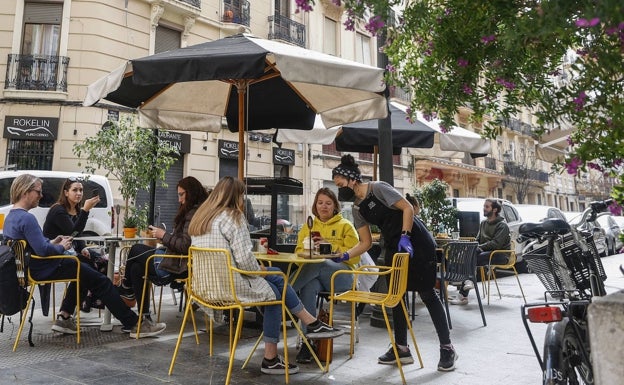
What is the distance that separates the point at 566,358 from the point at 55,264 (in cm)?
424

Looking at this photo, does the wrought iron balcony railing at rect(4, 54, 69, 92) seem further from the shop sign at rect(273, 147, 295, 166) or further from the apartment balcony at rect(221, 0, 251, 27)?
the shop sign at rect(273, 147, 295, 166)

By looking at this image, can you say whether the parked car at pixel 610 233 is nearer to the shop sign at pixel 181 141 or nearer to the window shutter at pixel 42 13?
the shop sign at pixel 181 141

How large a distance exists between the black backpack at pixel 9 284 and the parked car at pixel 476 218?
907cm

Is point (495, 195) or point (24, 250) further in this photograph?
point (495, 195)

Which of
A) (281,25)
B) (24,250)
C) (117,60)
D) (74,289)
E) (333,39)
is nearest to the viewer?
(24,250)

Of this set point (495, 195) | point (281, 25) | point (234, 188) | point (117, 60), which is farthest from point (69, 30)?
point (495, 195)

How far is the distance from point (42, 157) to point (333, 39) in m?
14.2

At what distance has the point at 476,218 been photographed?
11508 millimetres

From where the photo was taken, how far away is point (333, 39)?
23094 millimetres

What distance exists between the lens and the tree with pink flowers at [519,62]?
1813mm

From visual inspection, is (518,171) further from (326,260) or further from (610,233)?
(326,260)

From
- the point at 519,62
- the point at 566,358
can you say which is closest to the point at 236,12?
the point at 519,62

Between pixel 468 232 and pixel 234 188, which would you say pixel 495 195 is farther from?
pixel 234 188

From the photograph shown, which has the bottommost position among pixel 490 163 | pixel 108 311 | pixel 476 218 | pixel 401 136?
pixel 108 311
